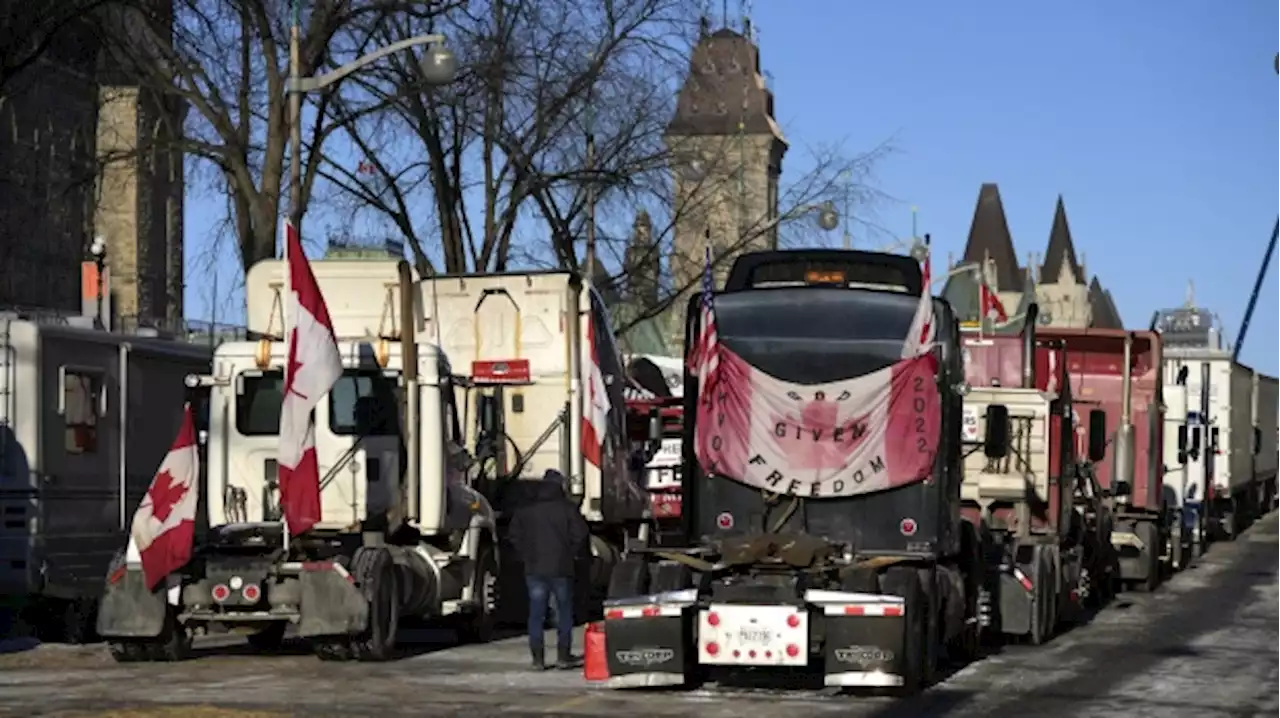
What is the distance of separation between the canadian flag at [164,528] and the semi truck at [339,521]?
0.29m

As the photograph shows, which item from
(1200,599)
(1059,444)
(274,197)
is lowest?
(1200,599)

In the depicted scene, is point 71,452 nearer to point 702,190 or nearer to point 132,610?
point 132,610

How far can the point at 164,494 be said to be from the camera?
66.4ft

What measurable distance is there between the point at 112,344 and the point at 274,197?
9570 millimetres

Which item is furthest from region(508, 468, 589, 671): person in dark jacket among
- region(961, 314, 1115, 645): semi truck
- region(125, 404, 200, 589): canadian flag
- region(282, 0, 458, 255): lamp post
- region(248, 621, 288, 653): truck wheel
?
region(282, 0, 458, 255): lamp post

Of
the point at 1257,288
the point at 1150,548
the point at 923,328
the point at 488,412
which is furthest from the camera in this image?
the point at 1257,288

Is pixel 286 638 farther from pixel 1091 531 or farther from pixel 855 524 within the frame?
pixel 1091 531

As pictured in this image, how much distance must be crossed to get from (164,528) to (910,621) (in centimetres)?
637

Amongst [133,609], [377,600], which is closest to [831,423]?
[377,600]

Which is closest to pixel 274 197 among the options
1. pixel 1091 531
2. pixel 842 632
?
pixel 1091 531

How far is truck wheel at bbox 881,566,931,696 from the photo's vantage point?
17422 mm

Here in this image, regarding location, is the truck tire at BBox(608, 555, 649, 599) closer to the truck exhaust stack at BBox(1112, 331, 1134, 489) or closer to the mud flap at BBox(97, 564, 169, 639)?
the mud flap at BBox(97, 564, 169, 639)

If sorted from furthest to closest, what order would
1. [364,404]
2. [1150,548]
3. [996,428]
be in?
[1150,548]
[364,404]
[996,428]

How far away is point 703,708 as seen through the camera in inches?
659
